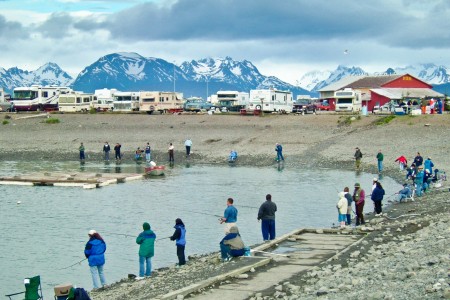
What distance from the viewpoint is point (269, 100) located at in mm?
88312

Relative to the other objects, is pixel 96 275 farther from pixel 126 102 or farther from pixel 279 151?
pixel 126 102

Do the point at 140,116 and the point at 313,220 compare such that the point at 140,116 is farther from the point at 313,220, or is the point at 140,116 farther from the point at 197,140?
the point at 313,220

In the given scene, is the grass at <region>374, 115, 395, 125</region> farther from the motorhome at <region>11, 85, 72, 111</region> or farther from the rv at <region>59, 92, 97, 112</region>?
the motorhome at <region>11, 85, 72, 111</region>

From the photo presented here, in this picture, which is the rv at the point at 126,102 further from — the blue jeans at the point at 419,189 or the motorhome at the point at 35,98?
the blue jeans at the point at 419,189

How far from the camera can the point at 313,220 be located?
3388cm

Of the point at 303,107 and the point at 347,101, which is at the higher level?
the point at 347,101

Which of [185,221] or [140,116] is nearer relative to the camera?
[185,221]

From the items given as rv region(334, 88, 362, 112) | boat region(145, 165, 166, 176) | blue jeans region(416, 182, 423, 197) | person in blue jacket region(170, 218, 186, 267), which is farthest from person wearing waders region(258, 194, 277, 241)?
rv region(334, 88, 362, 112)

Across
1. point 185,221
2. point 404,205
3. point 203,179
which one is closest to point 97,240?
point 185,221

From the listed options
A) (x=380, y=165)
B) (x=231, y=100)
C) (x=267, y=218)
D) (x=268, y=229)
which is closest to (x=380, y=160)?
(x=380, y=165)

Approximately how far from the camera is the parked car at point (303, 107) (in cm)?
9115

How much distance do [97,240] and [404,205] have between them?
17.1 metres

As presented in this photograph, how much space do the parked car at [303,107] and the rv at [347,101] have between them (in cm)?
375

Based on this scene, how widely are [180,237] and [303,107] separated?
2893 inches
